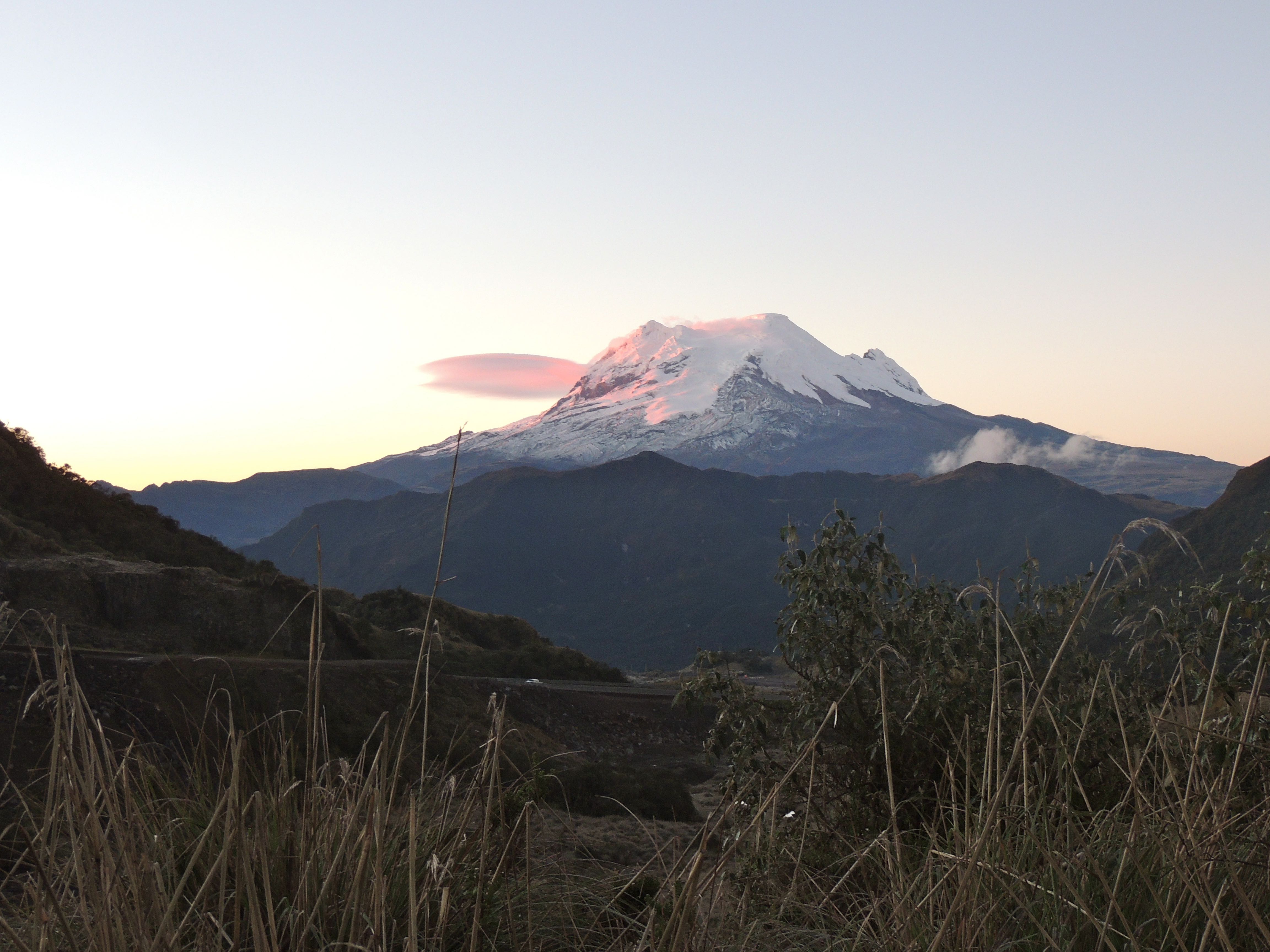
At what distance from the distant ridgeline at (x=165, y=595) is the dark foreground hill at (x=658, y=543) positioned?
77067mm

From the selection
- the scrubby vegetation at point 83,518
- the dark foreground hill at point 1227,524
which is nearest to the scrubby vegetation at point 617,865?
the scrubby vegetation at point 83,518

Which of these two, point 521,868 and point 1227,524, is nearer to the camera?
point 521,868

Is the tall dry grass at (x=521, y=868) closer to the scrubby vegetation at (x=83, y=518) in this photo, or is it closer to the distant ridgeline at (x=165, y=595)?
the distant ridgeline at (x=165, y=595)

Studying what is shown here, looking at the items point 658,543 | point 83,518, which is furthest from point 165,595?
point 658,543

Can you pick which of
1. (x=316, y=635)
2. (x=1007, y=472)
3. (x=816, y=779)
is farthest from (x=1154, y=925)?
(x=1007, y=472)

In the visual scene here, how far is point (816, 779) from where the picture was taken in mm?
5348

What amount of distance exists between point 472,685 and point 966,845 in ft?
89.2

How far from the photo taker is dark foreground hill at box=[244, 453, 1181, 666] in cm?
13600

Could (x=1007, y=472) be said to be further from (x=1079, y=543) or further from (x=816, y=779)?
(x=816, y=779)

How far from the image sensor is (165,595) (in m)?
28.3

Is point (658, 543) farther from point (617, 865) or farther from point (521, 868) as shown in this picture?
point (521, 868)

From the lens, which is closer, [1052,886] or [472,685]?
[1052,886]

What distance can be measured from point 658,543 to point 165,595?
14537cm

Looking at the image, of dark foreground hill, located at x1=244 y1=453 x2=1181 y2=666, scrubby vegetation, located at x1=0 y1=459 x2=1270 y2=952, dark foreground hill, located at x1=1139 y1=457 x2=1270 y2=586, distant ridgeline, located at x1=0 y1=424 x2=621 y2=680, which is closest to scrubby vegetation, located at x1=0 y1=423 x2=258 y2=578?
distant ridgeline, located at x1=0 y1=424 x2=621 y2=680
